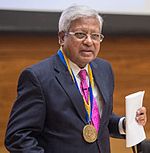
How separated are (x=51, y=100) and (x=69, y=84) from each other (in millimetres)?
102

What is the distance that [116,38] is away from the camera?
10.8 ft

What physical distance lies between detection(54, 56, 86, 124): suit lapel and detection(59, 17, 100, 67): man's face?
69 mm

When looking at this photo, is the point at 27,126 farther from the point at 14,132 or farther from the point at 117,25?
the point at 117,25

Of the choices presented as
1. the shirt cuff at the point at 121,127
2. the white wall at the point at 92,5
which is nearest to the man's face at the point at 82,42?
the shirt cuff at the point at 121,127

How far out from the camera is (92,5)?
9.53ft

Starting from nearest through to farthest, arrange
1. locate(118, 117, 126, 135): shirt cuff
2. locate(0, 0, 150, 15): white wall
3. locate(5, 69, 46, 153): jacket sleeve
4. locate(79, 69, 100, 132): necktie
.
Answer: locate(5, 69, 46, 153): jacket sleeve → locate(79, 69, 100, 132): necktie → locate(118, 117, 126, 135): shirt cuff → locate(0, 0, 150, 15): white wall

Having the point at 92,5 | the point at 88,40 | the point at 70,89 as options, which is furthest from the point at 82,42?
the point at 92,5

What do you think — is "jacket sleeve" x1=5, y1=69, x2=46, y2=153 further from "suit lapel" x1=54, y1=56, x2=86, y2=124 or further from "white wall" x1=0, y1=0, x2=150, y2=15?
"white wall" x1=0, y1=0, x2=150, y2=15

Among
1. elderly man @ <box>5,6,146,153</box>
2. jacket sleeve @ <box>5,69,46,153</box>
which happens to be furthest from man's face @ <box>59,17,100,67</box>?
jacket sleeve @ <box>5,69,46,153</box>

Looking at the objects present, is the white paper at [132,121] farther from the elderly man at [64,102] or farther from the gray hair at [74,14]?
the gray hair at [74,14]

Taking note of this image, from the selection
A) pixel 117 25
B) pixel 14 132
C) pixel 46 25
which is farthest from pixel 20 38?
pixel 14 132

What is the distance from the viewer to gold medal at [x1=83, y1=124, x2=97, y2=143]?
55.5 inches

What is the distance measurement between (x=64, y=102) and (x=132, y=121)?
332mm

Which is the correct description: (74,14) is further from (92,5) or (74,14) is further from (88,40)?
(92,5)
